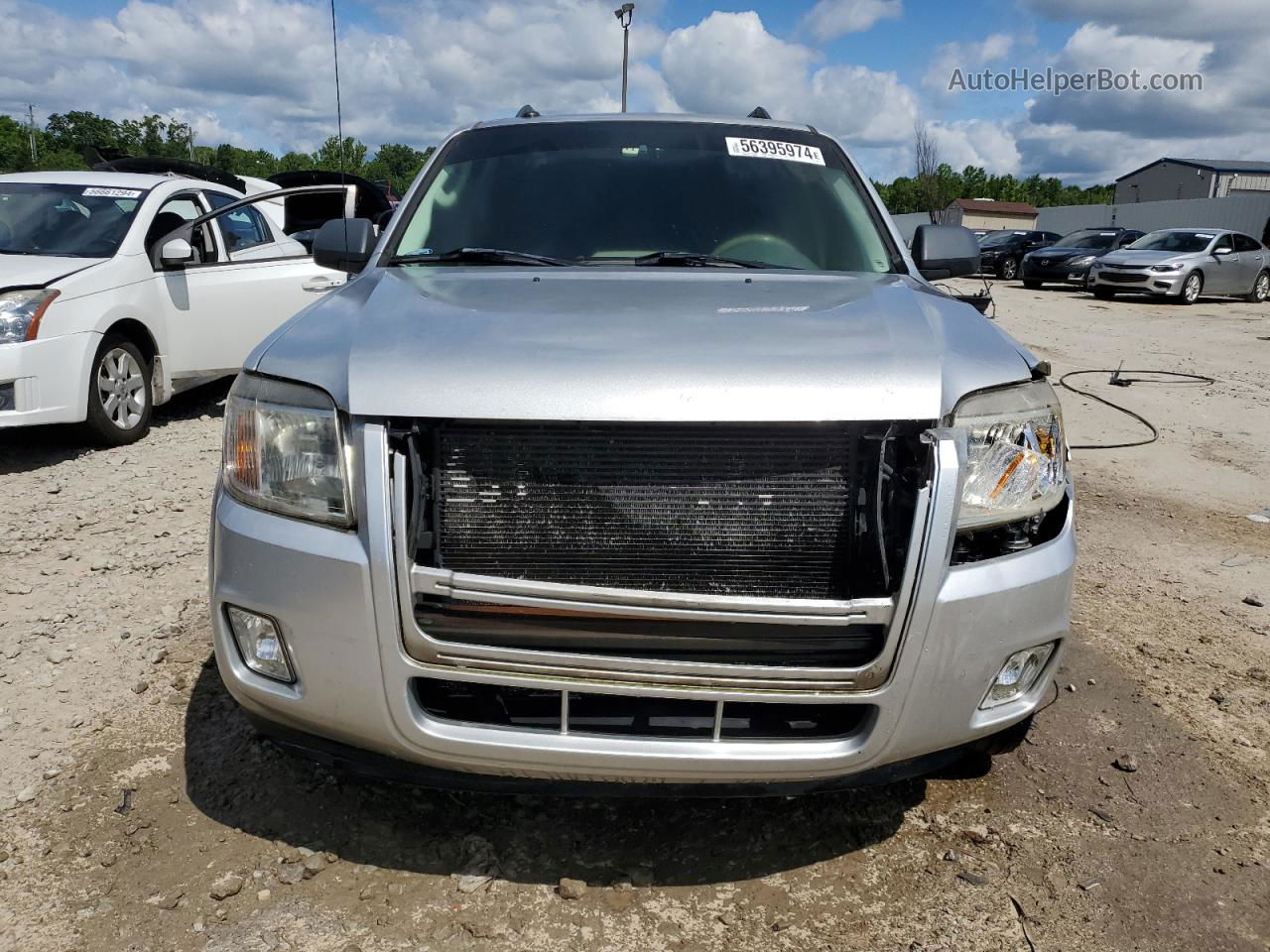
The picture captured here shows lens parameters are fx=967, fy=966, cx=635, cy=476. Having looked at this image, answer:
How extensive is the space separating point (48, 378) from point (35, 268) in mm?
718

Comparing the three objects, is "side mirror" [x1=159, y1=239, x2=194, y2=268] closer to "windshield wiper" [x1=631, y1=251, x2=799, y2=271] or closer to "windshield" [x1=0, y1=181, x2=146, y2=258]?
"windshield" [x1=0, y1=181, x2=146, y2=258]

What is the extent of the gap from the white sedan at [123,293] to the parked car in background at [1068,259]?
19.8 meters

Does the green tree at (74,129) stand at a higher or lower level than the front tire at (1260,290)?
higher

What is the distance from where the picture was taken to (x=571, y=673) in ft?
6.31

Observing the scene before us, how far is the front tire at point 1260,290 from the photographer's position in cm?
2056

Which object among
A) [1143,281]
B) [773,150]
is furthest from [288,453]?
[1143,281]

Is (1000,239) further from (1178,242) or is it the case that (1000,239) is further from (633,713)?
(633,713)

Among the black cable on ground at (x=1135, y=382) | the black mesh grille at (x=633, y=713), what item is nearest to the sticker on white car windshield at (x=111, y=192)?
the black mesh grille at (x=633, y=713)

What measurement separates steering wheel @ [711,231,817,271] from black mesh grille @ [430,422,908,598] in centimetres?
134

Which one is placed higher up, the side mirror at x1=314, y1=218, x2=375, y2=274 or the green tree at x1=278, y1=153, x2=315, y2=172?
the green tree at x1=278, y1=153, x2=315, y2=172

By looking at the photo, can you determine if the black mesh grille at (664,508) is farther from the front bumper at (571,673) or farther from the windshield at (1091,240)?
the windshield at (1091,240)

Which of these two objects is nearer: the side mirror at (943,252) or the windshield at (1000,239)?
the side mirror at (943,252)

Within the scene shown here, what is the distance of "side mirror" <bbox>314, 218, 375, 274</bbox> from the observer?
10.9ft

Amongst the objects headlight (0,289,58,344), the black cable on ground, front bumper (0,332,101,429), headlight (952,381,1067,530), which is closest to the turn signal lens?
headlight (952,381,1067,530)
